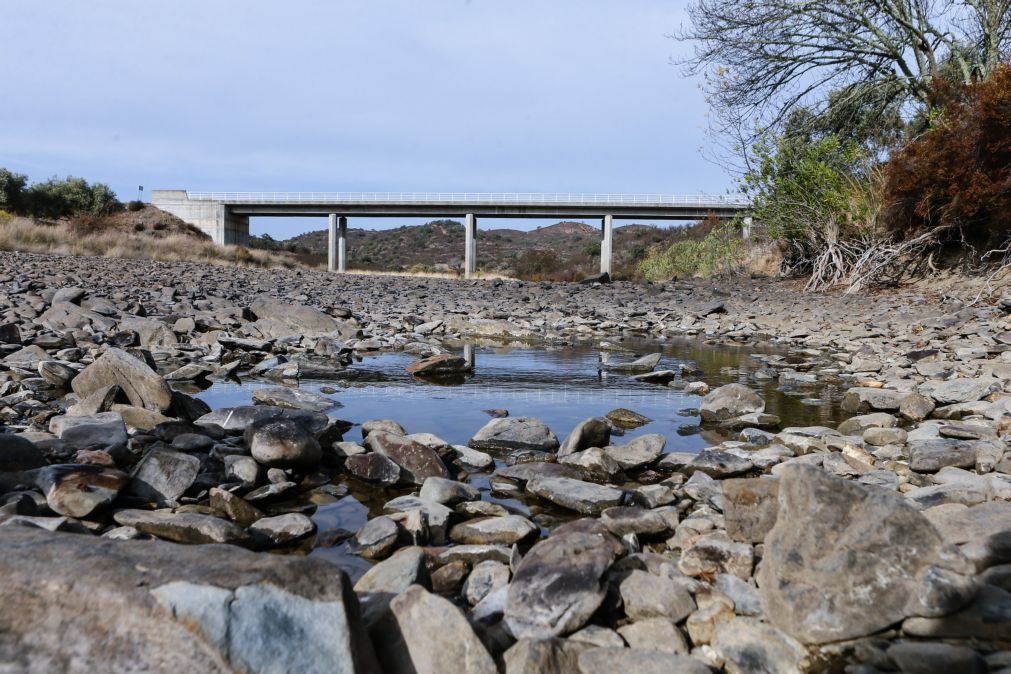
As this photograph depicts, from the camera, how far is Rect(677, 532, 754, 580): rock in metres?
2.65

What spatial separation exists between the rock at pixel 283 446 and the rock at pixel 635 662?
224 centimetres

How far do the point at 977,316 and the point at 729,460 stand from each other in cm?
821

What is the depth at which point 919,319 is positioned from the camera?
11.1 metres

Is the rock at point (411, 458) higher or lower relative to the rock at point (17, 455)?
lower

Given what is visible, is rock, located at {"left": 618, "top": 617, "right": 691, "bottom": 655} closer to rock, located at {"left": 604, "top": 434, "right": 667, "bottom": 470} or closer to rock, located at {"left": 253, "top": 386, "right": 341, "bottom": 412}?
rock, located at {"left": 604, "top": 434, "right": 667, "bottom": 470}

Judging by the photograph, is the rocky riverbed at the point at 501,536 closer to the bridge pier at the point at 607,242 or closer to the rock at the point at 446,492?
the rock at the point at 446,492

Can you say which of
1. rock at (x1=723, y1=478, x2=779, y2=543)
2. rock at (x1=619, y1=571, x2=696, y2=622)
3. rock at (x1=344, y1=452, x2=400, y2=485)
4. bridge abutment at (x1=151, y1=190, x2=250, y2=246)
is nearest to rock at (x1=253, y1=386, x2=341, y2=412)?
rock at (x1=344, y1=452, x2=400, y2=485)

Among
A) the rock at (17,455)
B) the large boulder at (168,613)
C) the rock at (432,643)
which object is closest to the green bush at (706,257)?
the rock at (17,455)

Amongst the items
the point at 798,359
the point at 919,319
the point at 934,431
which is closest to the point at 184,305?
the point at 798,359

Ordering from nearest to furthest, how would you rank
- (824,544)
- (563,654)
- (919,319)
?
1. (563,654)
2. (824,544)
3. (919,319)

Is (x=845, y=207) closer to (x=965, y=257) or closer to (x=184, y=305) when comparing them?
(x=965, y=257)

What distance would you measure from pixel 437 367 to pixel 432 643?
19.3ft

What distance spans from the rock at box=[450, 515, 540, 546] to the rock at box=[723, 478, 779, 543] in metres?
0.84

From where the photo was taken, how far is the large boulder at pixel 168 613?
5.39ft
